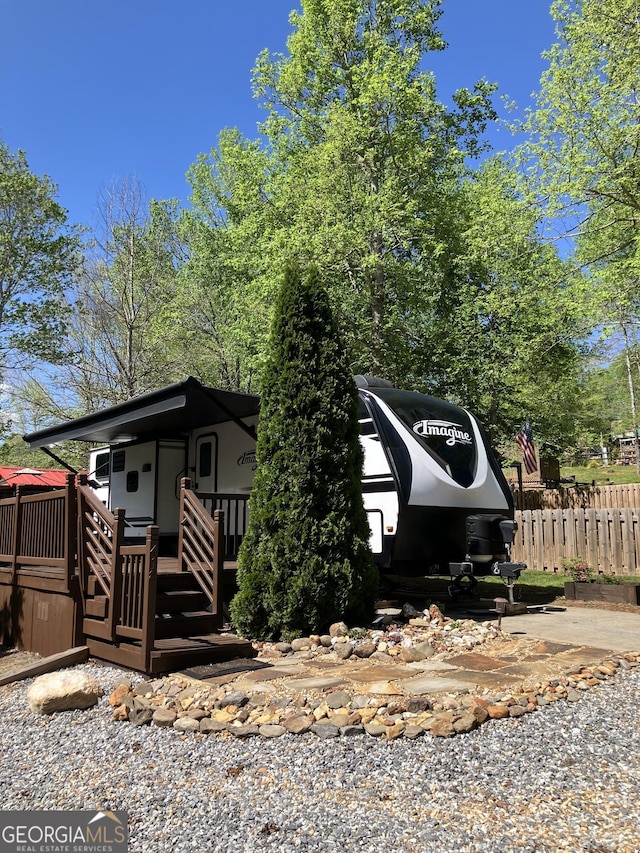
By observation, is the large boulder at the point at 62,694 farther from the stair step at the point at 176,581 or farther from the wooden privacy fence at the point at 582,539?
the wooden privacy fence at the point at 582,539

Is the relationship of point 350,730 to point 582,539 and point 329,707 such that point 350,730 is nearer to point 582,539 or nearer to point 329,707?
point 329,707

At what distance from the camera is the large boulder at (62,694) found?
15.5ft

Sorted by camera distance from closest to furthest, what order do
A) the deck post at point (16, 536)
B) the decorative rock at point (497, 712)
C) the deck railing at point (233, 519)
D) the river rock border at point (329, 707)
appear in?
the river rock border at point (329, 707)
the decorative rock at point (497, 712)
the deck post at point (16, 536)
the deck railing at point (233, 519)

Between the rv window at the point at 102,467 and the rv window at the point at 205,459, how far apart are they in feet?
10.7

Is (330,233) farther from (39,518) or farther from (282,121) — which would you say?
(39,518)

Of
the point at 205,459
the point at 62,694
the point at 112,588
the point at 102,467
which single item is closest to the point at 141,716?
the point at 62,694

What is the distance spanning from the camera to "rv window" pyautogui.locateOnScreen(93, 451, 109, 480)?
13.2 metres

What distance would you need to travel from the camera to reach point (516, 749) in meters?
3.55

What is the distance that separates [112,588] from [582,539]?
30.6 ft

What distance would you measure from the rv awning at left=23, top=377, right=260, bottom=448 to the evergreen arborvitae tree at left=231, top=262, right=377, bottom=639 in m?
1.23

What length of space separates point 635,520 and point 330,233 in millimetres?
9711

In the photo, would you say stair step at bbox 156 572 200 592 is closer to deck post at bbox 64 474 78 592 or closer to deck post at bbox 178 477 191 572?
deck post at bbox 178 477 191 572

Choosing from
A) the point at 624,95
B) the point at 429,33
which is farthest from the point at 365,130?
the point at 624,95

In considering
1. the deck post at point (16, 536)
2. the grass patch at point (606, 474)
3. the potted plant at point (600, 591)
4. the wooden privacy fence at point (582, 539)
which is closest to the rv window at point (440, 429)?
the potted plant at point (600, 591)
